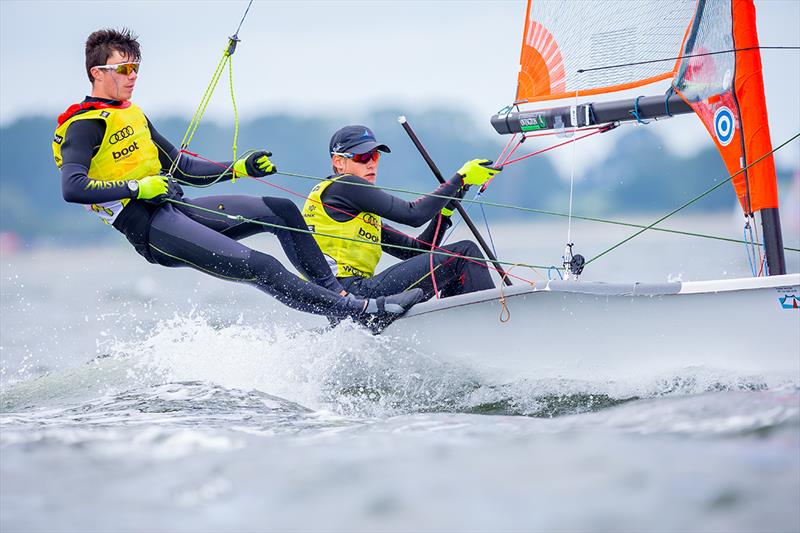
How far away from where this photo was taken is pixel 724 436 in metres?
1.50

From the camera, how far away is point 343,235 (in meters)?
3.44

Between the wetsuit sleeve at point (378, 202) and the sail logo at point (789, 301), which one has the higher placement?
the wetsuit sleeve at point (378, 202)

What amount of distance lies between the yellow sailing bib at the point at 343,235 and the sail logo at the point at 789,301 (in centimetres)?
145

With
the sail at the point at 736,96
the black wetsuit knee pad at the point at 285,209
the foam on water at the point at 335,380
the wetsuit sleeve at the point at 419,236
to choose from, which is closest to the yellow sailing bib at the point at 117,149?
the black wetsuit knee pad at the point at 285,209

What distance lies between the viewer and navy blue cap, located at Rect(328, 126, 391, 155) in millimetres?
→ 3473

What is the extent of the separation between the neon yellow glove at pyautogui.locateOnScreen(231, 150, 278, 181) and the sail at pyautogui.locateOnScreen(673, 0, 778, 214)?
Result: 1.61 metres

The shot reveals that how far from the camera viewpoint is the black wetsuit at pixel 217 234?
306cm

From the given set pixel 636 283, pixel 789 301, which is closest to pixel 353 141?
pixel 636 283

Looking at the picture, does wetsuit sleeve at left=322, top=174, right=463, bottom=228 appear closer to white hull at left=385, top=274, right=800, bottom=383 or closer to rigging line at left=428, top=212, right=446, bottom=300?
rigging line at left=428, top=212, right=446, bottom=300

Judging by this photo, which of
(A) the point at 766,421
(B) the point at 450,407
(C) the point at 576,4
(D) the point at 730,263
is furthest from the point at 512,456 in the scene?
(D) the point at 730,263

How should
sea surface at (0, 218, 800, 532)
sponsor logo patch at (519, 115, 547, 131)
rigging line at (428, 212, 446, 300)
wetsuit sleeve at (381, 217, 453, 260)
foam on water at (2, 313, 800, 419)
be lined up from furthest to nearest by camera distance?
1. sponsor logo patch at (519, 115, 547, 131)
2. wetsuit sleeve at (381, 217, 453, 260)
3. rigging line at (428, 212, 446, 300)
4. foam on water at (2, 313, 800, 419)
5. sea surface at (0, 218, 800, 532)

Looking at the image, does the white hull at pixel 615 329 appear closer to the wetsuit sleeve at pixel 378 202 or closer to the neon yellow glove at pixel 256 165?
the wetsuit sleeve at pixel 378 202

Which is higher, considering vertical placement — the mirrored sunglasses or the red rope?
the mirrored sunglasses

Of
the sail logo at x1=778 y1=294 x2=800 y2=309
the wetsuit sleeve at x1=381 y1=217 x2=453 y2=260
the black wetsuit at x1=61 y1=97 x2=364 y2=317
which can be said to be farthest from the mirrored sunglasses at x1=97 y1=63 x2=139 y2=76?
the sail logo at x1=778 y1=294 x2=800 y2=309
